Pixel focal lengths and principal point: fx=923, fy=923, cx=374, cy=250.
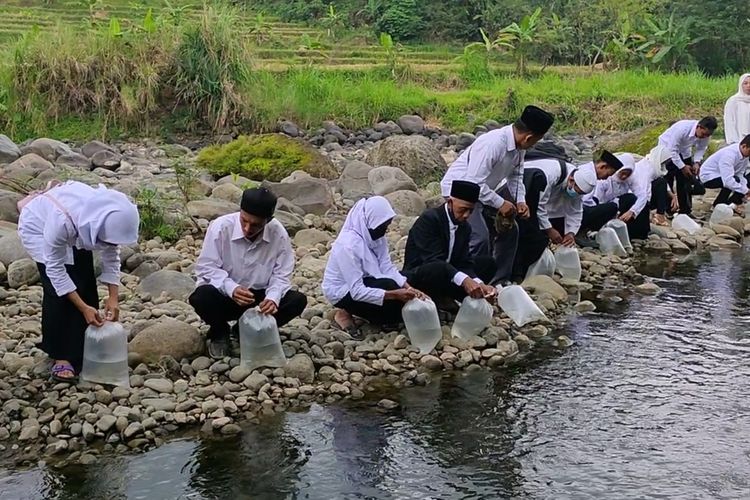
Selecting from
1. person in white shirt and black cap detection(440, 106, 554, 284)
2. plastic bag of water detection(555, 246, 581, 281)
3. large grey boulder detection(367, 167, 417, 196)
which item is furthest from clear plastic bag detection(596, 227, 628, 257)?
large grey boulder detection(367, 167, 417, 196)

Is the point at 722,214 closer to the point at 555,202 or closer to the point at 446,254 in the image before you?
the point at 555,202

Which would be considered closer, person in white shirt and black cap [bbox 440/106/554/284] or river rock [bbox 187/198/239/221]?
person in white shirt and black cap [bbox 440/106/554/284]

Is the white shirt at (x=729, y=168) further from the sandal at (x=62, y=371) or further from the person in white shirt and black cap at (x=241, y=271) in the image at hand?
the sandal at (x=62, y=371)

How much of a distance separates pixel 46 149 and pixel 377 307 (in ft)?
30.0

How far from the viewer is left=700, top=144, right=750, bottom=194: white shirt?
10.9m

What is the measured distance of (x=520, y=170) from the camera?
23.6 feet

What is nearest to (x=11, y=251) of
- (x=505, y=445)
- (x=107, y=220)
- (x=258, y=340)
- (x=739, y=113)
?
(x=258, y=340)

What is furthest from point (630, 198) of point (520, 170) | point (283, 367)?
point (283, 367)

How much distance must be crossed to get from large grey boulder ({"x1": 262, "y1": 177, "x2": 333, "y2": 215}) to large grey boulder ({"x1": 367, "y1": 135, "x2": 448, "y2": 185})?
2152 mm

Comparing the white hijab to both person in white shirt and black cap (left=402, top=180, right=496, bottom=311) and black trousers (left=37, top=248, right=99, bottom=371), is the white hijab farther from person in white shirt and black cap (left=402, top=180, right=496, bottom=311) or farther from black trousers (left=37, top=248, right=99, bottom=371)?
black trousers (left=37, top=248, right=99, bottom=371)

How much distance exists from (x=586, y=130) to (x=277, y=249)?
52.4 feet

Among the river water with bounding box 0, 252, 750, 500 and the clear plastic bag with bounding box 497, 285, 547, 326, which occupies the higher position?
the clear plastic bag with bounding box 497, 285, 547, 326

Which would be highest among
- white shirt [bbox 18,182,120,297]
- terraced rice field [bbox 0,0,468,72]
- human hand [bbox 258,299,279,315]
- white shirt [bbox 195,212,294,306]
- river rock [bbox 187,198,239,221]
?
terraced rice field [bbox 0,0,468,72]

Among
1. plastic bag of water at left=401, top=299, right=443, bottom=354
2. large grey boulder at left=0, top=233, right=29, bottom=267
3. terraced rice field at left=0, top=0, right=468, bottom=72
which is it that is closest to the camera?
plastic bag of water at left=401, top=299, right=443, bottom=354
